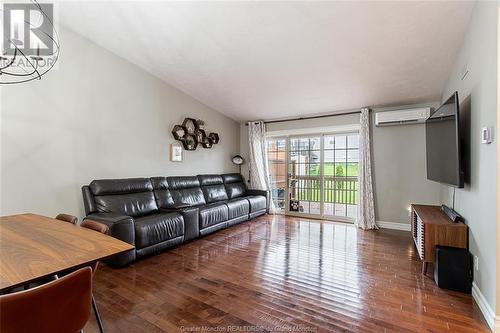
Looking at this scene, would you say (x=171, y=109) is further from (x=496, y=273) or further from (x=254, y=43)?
(x=496, y=273)

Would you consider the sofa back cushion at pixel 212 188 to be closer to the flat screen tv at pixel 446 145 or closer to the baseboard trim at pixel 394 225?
the baseboard trim at pixel 394 225

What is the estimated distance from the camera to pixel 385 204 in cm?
447

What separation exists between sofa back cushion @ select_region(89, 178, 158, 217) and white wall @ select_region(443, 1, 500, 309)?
3785 millimetres

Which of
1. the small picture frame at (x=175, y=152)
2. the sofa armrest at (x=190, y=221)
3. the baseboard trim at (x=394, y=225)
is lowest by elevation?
the baseboard trim at (x=394, y=225)

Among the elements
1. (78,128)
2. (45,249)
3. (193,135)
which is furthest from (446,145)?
(78,128)

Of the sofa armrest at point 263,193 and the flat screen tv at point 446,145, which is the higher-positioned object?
the flat screen tv at point 446,145

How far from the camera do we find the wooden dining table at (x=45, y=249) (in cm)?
101

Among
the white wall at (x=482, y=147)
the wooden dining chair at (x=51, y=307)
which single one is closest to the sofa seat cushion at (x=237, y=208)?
the white wall at (x=482, y=147)

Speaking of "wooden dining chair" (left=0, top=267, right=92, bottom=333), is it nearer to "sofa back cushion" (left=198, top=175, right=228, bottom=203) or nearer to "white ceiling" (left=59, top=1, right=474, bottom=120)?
"white ceiling" (left=59, top=1, right=474, bottom=120)

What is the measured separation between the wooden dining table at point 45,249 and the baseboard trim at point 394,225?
4503mm

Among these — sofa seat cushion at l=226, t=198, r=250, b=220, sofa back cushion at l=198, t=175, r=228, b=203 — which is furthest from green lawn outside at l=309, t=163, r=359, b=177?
sofa back cushion at l=198, t=175, r=228, b=203

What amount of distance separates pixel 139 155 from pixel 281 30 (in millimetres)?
2914

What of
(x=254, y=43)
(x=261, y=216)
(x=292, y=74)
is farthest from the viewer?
(x=261, y=216)

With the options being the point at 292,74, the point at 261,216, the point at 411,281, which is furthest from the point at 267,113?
the point at 411,281
